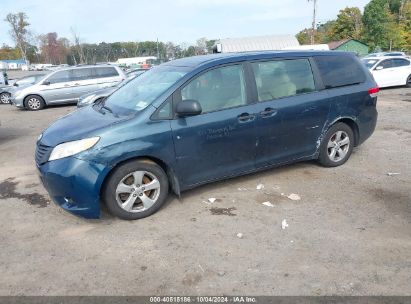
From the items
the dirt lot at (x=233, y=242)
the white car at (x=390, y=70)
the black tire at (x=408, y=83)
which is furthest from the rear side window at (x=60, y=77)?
the black tire at (x=408, y=83)

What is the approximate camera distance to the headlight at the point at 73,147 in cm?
374

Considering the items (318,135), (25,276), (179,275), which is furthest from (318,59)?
(25,276)

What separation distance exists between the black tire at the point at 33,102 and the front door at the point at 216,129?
38.5ft

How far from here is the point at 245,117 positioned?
4.43m

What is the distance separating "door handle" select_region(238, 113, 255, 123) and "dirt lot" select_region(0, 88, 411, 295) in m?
0.97

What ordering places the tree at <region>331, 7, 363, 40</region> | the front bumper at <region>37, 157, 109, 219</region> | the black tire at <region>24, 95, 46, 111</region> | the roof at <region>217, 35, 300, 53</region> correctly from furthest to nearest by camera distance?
the tree at <region>331, 7, 363, 40</region>, the roof at <region>217, 35, 300, 53</region>, the black tire at <region>24, 95, 46, 111</region>, the front bumper at <region>37, 157, 109, 219</region>

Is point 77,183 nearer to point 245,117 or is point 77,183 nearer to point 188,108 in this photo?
point 188,108

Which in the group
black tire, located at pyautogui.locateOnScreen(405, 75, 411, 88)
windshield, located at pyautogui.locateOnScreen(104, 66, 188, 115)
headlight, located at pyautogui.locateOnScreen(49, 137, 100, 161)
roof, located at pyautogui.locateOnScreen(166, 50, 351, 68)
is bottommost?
black tire, located at pyautogui.locateOnScreen(405, 75, 411, 88)

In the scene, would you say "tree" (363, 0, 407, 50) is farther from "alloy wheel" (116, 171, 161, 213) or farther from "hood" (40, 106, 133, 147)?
"alloy wheel" (116, 171, 161, 213)

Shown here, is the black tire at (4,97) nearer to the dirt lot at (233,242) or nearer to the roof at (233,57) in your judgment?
the dirt lot at (233,242)

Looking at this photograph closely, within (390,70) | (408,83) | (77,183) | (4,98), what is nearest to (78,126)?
(77,183)

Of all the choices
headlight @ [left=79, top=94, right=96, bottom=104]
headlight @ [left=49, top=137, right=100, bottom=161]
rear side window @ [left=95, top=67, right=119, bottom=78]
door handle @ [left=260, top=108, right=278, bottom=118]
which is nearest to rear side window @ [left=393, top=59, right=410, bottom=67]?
rear side window @ [left=95, top=67, right=119, bottom=78]

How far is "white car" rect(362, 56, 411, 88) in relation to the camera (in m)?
16.1

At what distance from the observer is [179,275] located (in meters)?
3.11
